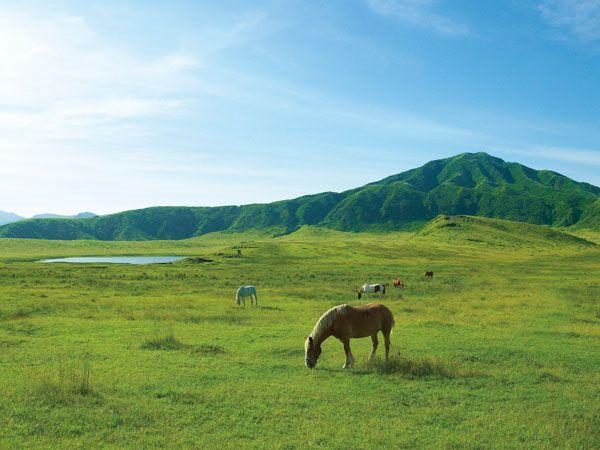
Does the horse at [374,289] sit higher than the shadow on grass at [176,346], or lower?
lower

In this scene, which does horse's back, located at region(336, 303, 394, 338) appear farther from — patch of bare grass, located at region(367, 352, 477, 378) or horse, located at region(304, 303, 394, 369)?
patch of bare grass, located at region(367, 352, 477, 378)

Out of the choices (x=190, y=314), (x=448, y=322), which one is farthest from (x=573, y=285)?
(x=190, y=314)

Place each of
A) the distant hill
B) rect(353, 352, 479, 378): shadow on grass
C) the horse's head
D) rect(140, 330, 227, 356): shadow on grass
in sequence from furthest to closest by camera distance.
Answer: the distant hill → rect(140, 330, 227, 356): shadow on grass → the horse's head → rect(353, 352, 479, 378): shadow on grass

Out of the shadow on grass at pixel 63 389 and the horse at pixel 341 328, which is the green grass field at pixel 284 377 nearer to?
the shadow on grass at pixel 63 389

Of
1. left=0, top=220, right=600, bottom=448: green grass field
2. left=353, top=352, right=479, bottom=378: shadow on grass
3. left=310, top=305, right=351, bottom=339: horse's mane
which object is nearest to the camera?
left=0, top=220, right=600, bottom=448: green grass field

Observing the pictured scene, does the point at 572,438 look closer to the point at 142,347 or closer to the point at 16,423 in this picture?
the point at 16,423

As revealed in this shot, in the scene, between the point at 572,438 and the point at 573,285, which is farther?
→ the point at 573,285

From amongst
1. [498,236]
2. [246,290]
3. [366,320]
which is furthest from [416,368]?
[498,236]

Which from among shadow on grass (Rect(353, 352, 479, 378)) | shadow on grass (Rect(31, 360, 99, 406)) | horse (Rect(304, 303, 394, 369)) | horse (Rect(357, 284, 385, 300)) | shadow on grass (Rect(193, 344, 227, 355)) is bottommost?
horse (Rect(357, 284, 385, 300))

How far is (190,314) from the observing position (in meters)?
32.0

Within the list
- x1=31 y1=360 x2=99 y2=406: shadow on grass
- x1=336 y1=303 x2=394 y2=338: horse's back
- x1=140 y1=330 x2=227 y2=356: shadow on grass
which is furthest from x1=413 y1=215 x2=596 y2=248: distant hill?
x1=31 y1=360 x2=99 y2=406: shadow on grass

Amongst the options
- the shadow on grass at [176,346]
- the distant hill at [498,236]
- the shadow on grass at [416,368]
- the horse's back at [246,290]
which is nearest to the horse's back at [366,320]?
the shadow on grass at [416,368]

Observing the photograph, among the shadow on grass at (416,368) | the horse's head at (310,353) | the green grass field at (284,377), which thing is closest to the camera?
the green grass field at (284,377)

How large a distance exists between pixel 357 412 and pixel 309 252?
102 metres
